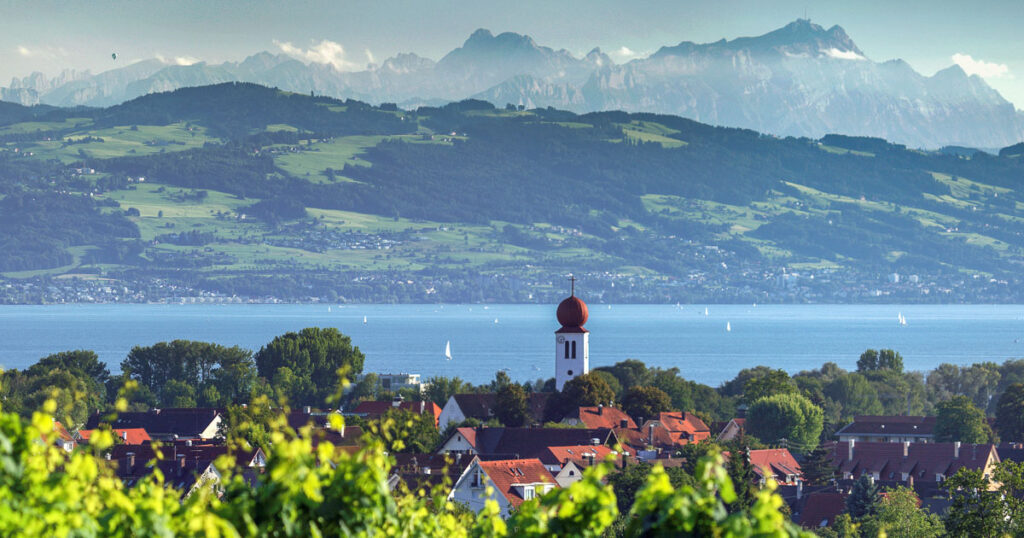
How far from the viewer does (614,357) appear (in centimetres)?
17588

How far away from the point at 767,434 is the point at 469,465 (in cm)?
3006

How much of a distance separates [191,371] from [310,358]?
26.3 feet

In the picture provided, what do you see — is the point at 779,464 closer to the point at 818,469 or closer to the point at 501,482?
the point at 818,469

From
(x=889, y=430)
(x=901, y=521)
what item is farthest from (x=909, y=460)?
(x=901, y=521)

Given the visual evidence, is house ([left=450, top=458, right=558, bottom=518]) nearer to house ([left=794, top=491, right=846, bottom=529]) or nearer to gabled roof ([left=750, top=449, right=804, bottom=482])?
house ([left=794, top=491, right=846, bottom=529])

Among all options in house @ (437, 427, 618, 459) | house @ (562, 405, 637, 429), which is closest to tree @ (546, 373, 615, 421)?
house @ (562, 405, 637, 429)

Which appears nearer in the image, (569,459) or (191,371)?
(569,459)

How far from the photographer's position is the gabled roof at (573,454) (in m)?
55.2

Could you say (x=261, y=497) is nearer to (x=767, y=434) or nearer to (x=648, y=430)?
(x=648, y=430)

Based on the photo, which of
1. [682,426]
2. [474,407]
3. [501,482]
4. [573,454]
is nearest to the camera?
[501,482]

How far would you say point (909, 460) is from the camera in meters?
Result: 63.8

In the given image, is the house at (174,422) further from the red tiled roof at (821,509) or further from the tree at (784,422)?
the red tiled roof at (821,509)

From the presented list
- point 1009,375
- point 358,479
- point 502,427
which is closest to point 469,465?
point 502,427

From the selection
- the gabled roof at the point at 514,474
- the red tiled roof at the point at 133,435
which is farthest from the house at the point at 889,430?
the red tiled roof at the point at 133,435
